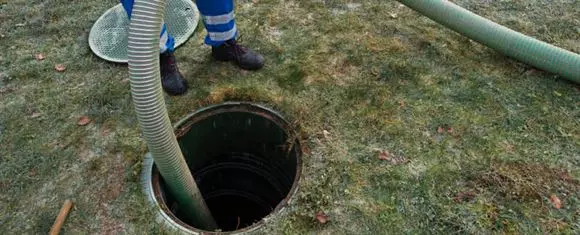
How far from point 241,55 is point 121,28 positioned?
45.2 inches

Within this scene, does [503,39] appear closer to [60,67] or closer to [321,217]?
[321,217]

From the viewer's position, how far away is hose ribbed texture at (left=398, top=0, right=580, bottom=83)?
2.89 meters

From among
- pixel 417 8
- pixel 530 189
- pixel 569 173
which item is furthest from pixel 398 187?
pixel 417 8

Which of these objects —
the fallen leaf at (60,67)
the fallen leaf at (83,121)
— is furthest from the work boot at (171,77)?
the fallen leaf at (60,67)

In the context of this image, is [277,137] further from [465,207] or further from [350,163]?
[465,207]

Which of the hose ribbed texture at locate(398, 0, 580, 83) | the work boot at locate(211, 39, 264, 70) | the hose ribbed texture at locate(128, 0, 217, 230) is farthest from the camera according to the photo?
the work boot at locate(211, 39, 264, 70)

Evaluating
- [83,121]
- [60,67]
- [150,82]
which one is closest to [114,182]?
[83,121]

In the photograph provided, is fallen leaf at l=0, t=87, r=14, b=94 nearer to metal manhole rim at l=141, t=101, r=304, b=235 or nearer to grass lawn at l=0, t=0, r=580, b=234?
grass lawn at l=0, t=0, r=580, b=234

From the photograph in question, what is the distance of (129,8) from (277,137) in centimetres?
115

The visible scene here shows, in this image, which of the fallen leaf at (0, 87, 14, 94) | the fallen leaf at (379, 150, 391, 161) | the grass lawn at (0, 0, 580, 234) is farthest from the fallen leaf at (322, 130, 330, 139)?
the fallen leaf at (0, 87, 14, 94)

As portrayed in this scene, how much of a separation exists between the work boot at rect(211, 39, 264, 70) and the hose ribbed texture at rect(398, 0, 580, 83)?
3.75ft

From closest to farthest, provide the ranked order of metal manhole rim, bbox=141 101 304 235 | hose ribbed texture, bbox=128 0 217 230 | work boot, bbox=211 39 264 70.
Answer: hose ribbed texture, bbox=128 0 217 230 → metal manhole rim, bbox=141 101 304 235 → work boot, bbox=211 39 264 70

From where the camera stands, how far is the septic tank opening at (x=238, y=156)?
272cm

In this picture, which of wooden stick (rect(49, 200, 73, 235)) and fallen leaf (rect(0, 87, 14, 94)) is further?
fallen leaf (rect(0, 87, 14, 94))
